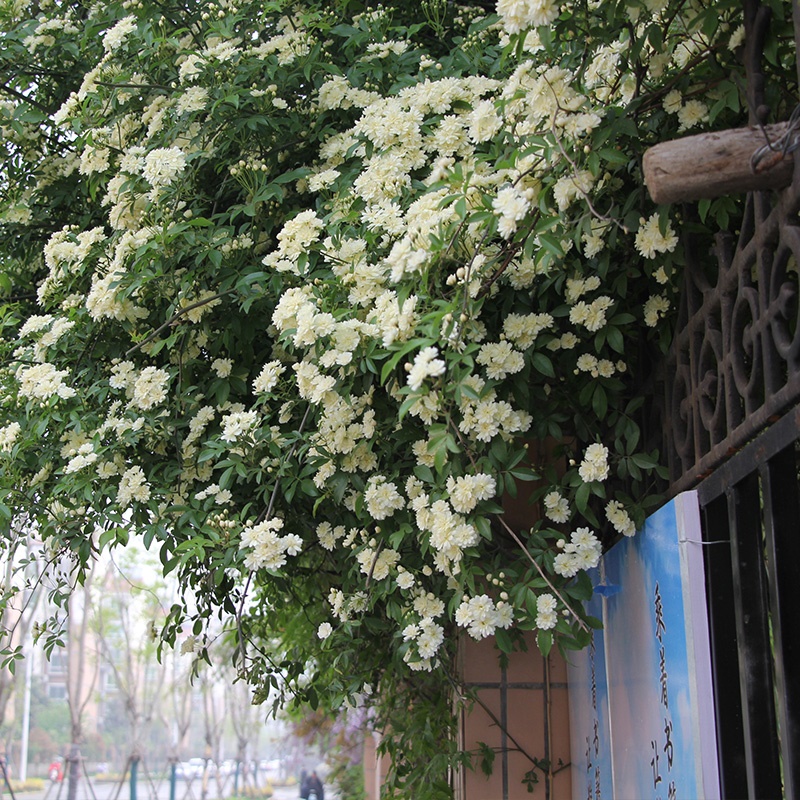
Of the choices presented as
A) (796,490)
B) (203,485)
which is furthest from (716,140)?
(203,485)

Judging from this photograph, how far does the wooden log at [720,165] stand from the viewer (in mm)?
1369

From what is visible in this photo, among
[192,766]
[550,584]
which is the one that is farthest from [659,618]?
[192,766]

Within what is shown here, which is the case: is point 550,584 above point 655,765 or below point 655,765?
above

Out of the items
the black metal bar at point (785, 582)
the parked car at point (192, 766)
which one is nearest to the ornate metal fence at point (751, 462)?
the black metal bar at point (785, 582)

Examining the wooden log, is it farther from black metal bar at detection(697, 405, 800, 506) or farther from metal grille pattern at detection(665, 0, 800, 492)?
black metal bar at detection(697, 405, 800, 506)

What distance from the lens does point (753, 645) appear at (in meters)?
1.62

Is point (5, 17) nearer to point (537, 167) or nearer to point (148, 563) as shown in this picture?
point (537, 167)

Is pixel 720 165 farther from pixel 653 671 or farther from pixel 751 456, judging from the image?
pixel 653 671

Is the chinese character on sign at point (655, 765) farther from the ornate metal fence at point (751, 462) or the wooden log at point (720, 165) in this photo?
the wooden log at point (720, 165)

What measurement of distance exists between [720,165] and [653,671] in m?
0.99

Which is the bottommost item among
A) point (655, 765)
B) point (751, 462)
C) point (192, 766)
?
point (192, 766)

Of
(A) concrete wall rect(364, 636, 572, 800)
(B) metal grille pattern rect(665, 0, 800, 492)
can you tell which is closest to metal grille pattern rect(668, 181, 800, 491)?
(B) metal grille pattern rect(665, 0, 800, 492)

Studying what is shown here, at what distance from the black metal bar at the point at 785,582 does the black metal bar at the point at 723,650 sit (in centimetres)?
18

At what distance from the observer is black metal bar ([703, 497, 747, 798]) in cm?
166
